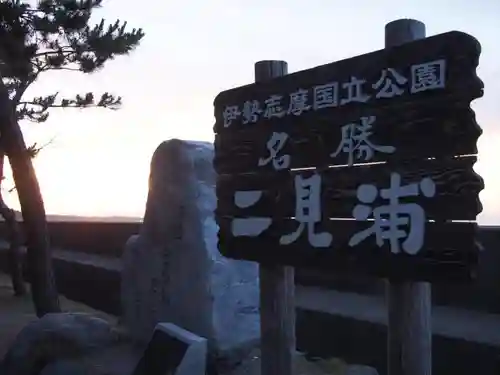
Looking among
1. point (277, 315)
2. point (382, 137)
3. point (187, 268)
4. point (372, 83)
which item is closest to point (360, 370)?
point (187, 268)

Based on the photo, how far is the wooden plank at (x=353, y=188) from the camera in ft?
7.55

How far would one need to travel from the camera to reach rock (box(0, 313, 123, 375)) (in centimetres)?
516

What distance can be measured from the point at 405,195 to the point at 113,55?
23.4ft

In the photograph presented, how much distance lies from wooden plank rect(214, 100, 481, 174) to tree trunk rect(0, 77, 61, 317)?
4.38 m

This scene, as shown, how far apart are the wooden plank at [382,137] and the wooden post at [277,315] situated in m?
0.36

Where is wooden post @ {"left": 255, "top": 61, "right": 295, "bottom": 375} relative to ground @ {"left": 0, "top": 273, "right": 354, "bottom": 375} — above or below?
above

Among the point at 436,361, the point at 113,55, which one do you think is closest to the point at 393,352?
the point at 436,361

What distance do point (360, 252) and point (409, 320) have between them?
0.34 m

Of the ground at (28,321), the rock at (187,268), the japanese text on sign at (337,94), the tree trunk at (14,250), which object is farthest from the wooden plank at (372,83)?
the tree trunk at (14,250)

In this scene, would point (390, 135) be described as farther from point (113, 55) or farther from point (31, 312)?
point (31, 312)

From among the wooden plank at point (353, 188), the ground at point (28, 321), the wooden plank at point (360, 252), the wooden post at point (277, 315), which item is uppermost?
the wooden plank at point (353, 188)

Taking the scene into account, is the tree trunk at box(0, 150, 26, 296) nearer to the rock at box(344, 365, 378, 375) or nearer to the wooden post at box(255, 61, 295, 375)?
the rock at box(344, 365, 378, 375)

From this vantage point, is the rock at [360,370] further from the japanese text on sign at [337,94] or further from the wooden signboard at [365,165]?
the japanese text on sign at [337,94]

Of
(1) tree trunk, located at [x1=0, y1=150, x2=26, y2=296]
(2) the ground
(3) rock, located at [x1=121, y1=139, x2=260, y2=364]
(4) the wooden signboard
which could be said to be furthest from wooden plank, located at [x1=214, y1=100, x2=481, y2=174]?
(1) tree trunk, located at [x1=0, y1=150, x2=26, y2=296]
